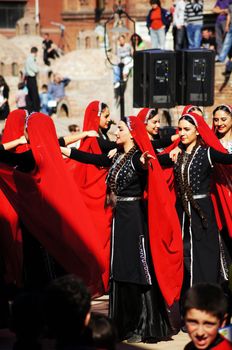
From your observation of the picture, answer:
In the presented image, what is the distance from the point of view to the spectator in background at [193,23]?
850 inches

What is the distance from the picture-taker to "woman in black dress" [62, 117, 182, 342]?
862 centimetres

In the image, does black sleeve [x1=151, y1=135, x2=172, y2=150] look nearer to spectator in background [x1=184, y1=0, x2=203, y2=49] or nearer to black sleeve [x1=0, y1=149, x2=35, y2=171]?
black sleeve [x1=0, y1=149, x2=35, y2=171]

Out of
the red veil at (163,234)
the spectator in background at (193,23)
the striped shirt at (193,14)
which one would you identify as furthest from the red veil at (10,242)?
the striped shirt at (193,14)

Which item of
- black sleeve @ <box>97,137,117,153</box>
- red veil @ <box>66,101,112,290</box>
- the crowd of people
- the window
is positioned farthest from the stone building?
the crowd of people

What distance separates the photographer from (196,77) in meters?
17.2

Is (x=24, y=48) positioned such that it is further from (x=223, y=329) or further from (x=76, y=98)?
(x=223, y=329)

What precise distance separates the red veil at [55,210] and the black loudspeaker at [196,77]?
8438 mm

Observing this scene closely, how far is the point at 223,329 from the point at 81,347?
796mm

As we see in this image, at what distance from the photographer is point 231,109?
31.8 feet

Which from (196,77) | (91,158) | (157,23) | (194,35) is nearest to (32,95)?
(157,23)

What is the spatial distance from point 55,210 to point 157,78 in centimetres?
866

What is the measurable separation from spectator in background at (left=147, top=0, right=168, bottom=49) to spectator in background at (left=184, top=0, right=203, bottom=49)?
1.48ft

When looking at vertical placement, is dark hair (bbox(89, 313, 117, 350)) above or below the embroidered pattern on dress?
above

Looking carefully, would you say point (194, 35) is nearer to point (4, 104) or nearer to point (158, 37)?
point (158, 37)
